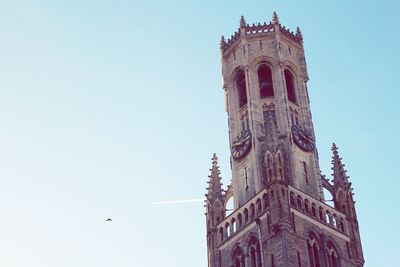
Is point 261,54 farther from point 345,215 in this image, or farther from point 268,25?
point 345,215

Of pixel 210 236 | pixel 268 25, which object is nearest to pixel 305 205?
pixel 210 236

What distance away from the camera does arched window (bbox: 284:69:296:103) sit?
8138 cm

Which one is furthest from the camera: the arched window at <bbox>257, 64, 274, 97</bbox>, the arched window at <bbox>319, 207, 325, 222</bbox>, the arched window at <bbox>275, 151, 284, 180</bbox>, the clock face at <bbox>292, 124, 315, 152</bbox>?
the arched window at <bbox>257, 64, 274, 97</bbox>

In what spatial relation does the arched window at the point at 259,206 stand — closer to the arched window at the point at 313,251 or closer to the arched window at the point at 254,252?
the arched window at the point at 254,252

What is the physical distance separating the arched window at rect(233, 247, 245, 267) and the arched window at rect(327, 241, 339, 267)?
7.31m

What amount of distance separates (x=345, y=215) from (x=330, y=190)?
12.3 ft

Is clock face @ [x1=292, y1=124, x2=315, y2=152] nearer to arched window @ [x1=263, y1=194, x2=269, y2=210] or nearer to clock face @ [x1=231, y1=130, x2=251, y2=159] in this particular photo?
clock face @ [x1=231, y1=130, x2=251, y2=159]

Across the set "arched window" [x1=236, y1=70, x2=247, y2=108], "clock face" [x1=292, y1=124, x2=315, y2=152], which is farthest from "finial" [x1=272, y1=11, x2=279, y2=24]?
"clock face" [x1=292, y1=124, x2=315, y2=152]

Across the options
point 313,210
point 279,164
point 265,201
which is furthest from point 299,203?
point 279,164

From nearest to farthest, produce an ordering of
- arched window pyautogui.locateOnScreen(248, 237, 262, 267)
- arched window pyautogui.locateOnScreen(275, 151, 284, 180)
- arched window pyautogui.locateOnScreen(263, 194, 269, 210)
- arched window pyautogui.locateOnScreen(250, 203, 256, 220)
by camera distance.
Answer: arched window pyautogui.locateOnScreen(248, 237, 262, 267), arched window pyautogui.locateOnScreen(263, 194, 269, 210), arched window pyautogui.locateOnScreen(275, 151, 284, 180), arched window pyautogui.locateOnScreen(250, 203, 256, 220)

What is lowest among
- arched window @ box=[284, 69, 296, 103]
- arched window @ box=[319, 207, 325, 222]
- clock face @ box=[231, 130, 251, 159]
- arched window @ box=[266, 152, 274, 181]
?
arched window @ box=[319, 207, 325, 222]

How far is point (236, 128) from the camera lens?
80000mm

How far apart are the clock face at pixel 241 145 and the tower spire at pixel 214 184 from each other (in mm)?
3350

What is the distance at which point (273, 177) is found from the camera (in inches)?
2744
